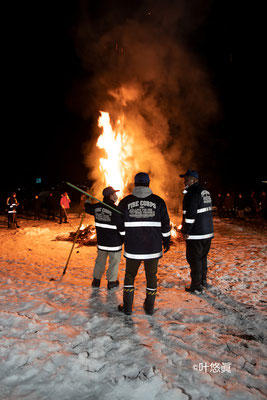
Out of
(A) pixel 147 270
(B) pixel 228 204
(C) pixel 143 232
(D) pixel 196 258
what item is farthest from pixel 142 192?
(B) pixel 228 204

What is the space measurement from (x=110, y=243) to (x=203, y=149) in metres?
33.8

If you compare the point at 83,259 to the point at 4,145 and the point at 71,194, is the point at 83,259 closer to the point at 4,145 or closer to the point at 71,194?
the point at 71,194

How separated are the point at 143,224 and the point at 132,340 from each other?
4.89 ft

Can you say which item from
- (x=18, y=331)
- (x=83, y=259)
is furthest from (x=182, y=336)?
(x=83, y=259)

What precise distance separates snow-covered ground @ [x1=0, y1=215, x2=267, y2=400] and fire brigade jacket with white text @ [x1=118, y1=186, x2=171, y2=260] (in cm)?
99

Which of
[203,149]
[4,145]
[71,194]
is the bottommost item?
[71,194]

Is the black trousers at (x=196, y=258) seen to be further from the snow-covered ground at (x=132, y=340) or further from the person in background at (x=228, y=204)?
the person in background at (x=228, y=204)

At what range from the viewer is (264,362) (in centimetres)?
279

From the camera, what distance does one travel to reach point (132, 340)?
3.12 m

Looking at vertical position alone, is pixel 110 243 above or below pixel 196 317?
above

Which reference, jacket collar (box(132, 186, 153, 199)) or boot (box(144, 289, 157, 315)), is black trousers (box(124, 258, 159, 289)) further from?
jacket collar (box(132, 186, 153, 199))

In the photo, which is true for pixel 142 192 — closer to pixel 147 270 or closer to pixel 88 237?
pixel 147 270

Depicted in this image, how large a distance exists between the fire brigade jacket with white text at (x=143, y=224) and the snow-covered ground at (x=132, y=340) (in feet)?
3.24

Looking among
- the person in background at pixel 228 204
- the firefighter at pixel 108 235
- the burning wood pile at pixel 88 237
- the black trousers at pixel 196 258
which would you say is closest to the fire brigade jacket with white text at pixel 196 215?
the black trousers at pixel 196 258
